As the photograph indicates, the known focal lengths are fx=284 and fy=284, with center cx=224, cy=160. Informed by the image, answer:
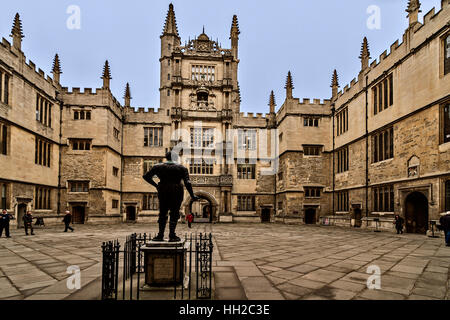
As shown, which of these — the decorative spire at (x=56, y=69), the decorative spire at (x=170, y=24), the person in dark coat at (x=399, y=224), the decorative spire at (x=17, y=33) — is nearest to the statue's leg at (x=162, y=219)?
the person in dark coat at (x=399, y=224)

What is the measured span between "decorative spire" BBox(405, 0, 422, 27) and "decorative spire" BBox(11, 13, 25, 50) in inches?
956

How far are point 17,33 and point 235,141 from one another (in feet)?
62.9

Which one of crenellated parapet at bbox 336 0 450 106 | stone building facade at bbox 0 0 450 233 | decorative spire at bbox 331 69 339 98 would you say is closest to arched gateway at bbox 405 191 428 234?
stone building facade at bbox 0 0 450 233

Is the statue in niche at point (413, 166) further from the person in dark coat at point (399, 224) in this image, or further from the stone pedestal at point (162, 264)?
the stone pedestal at point (162, 264)

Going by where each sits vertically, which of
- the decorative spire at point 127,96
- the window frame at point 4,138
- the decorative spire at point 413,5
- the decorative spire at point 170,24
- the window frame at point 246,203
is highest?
the decorative spire at point 170,24

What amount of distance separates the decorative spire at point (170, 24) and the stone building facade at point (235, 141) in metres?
0.15

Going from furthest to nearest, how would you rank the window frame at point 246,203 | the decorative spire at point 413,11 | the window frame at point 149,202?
1. the window frame at point 246,203
2. the window frame at point 149,202
3. the decorative spire at point 413,11

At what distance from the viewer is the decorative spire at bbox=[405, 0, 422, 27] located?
16.2 m

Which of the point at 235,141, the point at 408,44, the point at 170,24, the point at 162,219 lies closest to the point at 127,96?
the point at 170,24

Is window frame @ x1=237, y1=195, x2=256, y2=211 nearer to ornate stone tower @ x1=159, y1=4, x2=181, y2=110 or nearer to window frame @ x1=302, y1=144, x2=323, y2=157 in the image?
window frame @ x1=302, y1=144, x2=323, y2=157

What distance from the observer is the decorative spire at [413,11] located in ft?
53.0

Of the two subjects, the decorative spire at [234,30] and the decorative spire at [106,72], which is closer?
the decorative spire at [106,72]

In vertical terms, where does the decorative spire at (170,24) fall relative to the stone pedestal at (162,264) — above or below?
above

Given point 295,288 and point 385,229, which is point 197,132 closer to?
point 385,229
